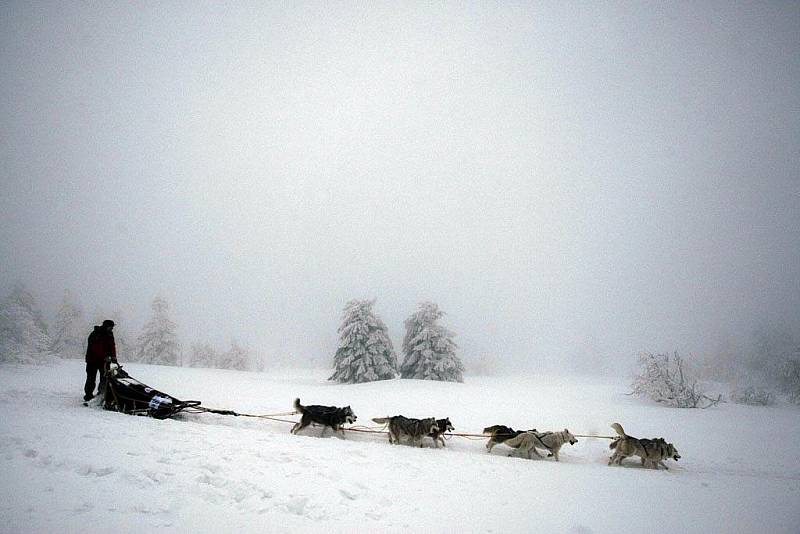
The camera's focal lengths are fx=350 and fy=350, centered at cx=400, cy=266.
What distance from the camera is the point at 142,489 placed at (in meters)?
4.59

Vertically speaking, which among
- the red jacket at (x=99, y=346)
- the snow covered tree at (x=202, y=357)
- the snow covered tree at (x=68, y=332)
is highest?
the red jacket at (x=99, y=346)

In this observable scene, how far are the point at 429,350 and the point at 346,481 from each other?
59.5ft

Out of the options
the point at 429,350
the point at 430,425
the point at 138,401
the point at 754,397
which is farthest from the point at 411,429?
the point at 754,397

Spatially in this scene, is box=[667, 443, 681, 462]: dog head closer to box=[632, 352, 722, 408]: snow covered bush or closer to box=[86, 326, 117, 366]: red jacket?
box=[632, 352, 722, 408]: snow covered bush

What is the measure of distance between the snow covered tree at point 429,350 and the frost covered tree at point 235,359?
25.8 metres

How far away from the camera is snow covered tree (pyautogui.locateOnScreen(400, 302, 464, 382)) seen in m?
23.3

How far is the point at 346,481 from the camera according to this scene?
585 cm

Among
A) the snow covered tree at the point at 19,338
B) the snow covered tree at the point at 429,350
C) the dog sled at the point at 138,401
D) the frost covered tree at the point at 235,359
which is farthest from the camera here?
the frost covered tree at the point at 235,359

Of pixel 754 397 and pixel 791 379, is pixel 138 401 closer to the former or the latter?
pixel 754 397

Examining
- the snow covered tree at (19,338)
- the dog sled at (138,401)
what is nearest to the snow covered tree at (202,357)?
the snow covered tree at (19,338)

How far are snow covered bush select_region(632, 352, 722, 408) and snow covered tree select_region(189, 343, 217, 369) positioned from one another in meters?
45.1

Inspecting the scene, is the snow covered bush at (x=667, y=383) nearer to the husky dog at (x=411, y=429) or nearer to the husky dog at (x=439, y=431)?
the husky dog at (x=439, y=431)

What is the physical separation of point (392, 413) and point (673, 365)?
13.7 m

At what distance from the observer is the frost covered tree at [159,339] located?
31922mm
